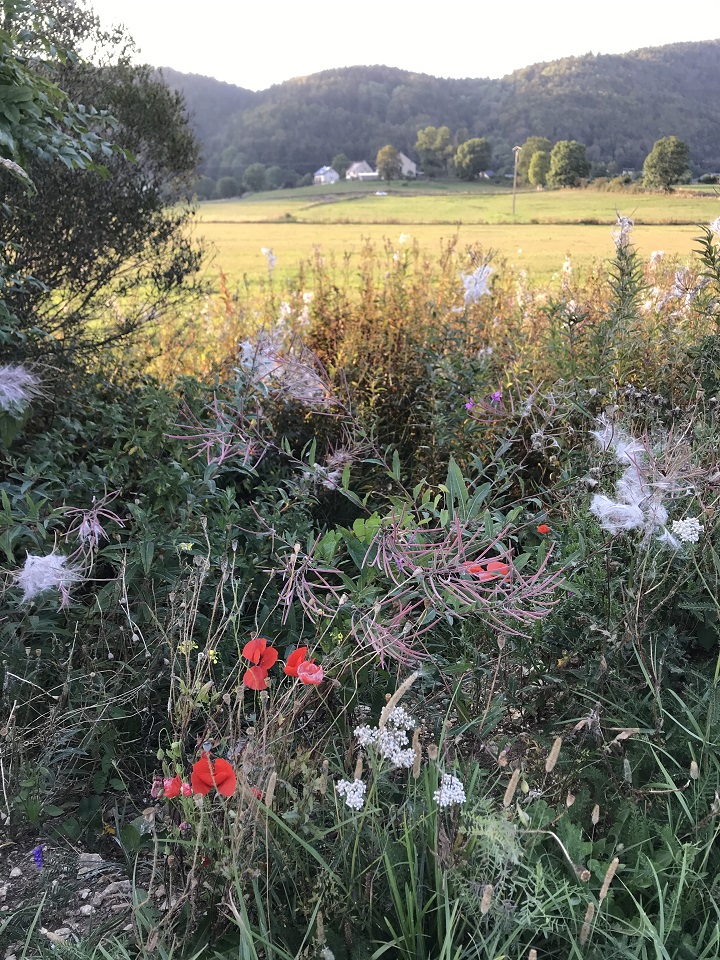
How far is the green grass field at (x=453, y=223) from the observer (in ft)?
24.4

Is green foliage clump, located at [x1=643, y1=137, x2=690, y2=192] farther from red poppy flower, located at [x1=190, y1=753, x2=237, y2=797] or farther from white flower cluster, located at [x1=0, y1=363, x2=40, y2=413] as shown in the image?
red poppy flower, located at [x1=190, y1=753, x2=237, y2=797]

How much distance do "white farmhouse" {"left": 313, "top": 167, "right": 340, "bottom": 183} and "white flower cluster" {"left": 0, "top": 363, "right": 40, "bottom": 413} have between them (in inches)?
950

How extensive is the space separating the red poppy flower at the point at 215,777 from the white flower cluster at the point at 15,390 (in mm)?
1551

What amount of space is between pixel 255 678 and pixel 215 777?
22cm

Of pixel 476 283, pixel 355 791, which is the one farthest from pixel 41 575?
pixel 476 283

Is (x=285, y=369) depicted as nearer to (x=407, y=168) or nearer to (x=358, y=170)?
(x=407, y=168)

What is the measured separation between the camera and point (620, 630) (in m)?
1.92

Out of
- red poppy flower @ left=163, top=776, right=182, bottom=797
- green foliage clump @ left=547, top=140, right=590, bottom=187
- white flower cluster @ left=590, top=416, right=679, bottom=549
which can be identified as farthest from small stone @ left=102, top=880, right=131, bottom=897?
green foliage clump @ left=547, top=140, right=590, bottom=187

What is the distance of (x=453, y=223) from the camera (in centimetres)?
1227

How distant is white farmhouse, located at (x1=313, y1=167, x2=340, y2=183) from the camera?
25516 mm

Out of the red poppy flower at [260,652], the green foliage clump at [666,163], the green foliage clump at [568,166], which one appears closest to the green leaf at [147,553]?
the red poppy flower at [260,652]

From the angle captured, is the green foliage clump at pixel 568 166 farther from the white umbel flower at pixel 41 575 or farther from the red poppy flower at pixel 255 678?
the red poppy flower at pixel 255 678

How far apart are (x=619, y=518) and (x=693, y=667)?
66 cm

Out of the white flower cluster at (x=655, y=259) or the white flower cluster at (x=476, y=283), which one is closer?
the white flower cluster at (x=476, y=283)
